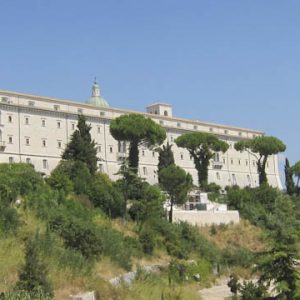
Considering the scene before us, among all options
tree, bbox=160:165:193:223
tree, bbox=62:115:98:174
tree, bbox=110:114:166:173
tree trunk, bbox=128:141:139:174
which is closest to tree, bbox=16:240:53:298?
tree, bbox=160:165:193:223

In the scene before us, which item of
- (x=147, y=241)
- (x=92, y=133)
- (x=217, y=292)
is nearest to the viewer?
(x=217, y=292)

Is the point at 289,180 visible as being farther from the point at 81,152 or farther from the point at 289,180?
the point at 81,152

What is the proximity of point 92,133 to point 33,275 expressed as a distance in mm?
46008

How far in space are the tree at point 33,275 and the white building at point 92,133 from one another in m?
37.9

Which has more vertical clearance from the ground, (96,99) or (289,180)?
(96,99)

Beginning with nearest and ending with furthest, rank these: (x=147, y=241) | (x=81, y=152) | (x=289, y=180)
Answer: (x=147, y=241)
(x=81, y=152)
(x=289, y=180)

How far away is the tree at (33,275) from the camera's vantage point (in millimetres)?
17297

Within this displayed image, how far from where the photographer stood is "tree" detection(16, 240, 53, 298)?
17297 millimetres

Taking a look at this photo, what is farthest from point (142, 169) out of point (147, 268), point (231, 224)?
point (147, 268)

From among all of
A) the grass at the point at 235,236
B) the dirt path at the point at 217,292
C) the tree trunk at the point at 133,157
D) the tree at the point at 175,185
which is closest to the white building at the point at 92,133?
the tree trunk at the point at 133,157

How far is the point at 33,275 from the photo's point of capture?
17547 millimetres

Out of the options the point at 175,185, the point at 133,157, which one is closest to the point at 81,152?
the point at 175,185

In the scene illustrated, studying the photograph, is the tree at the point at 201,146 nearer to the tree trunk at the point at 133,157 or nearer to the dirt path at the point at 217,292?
the tree trunk at the point at 133,157

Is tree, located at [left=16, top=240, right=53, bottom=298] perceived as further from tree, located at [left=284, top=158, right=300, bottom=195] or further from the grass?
tree, located at [left=284, top=158, right=300, bottom=195]
